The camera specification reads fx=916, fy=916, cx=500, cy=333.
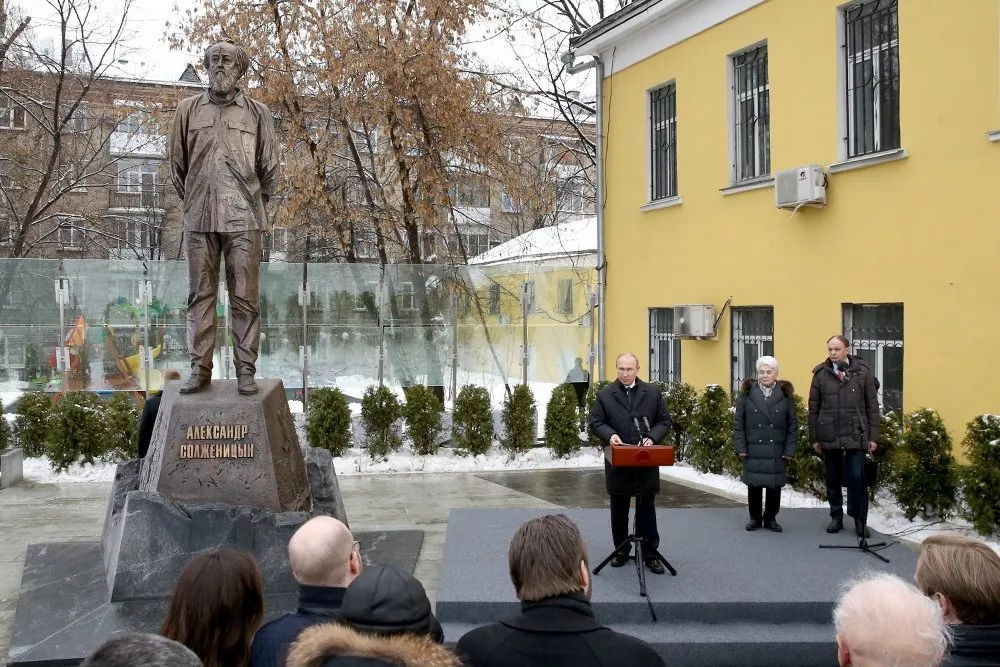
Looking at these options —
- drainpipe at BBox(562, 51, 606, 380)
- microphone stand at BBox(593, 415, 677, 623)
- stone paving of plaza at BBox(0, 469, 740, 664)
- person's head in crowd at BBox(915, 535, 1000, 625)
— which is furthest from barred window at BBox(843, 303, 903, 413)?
person's head in crowd at BBox(915, 535, 1000, 625)

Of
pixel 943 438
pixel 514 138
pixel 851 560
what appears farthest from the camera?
pixel 514 138

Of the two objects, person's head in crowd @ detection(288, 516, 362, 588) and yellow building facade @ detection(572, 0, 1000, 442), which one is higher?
yellow building facade @ detection(572, 0, 1000, 442)

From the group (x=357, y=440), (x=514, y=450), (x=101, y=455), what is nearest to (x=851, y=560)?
(x=514, y=450)

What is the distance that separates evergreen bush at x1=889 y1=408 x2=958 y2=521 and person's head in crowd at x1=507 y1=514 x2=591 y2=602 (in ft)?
19.8

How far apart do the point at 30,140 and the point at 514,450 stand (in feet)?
55.3

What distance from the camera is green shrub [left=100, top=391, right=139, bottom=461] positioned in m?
11.8

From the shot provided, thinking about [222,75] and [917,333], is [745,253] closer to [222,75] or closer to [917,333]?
[917,333]

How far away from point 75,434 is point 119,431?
0.52m

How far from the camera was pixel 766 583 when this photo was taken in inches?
231

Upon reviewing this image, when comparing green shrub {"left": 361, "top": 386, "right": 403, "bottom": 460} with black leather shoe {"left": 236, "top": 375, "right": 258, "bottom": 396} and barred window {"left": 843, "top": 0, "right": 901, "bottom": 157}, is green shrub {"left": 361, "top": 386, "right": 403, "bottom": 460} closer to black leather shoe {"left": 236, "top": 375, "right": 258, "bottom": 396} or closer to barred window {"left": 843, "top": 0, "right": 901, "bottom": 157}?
black leather shoe {"left": 236, "top": 375, "right": 258, "bottom": 396}

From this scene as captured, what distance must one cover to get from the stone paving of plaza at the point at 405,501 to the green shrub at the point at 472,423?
2.77 ft

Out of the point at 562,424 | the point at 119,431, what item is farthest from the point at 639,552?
the point at 119,431

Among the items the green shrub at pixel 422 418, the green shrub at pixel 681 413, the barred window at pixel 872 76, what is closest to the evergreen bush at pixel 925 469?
the barred window at pixel 872 76

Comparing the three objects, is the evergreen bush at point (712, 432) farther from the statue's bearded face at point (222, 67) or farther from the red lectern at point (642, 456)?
the statue's bearded face at point (222, 67)
